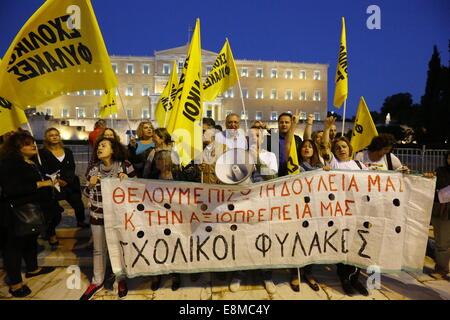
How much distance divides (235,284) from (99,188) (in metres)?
1.86

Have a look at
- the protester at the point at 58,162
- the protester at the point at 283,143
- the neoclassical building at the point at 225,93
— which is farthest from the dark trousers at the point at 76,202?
the neoclassical building at the point at 225,93

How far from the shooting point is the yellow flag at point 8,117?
3.30m

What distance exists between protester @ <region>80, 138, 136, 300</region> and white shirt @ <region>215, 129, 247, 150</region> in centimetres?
111

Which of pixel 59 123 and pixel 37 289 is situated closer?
pixel 37 289

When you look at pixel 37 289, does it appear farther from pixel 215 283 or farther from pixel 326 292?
pixel 326 292

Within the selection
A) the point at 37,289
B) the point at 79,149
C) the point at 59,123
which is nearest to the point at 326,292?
the point at 37,289

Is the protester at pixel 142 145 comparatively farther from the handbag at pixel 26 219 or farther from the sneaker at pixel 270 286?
the sneaker at pixel 270 286

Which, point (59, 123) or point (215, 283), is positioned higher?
point (59, 123)

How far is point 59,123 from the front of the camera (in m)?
32.4

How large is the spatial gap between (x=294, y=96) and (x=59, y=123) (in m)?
42.8

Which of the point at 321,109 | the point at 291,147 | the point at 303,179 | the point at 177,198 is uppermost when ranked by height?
the point at 321,109

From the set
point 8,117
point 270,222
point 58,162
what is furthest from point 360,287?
point 8,117

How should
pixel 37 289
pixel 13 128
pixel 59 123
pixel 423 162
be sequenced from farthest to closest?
pixel 59 123
pixel 423 162
pixel 13 128
pixel 37 289

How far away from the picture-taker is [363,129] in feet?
17.0
